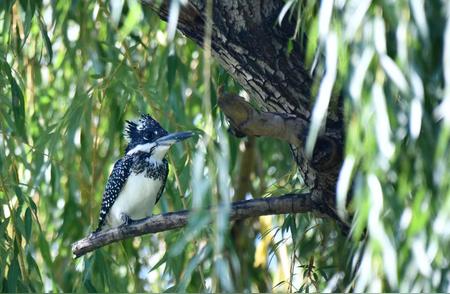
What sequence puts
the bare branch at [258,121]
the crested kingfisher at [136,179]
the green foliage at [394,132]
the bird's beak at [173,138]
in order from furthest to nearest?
the crested kingfisher at [136,179]
the bird's beak at [173,138]
the bare branch at [258,121]
the green foliage at [394,132]

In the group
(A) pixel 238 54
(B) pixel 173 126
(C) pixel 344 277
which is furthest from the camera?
(B) pixel 173 126

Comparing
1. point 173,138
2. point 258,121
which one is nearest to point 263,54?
point 258,121

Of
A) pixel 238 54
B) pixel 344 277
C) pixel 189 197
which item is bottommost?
pixel 344 277

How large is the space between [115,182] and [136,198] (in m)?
0.09

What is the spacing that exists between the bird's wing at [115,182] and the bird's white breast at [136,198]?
16 millimetres

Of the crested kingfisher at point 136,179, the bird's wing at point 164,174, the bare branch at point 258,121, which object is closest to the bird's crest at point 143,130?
the crested kingfisher at point 136,179

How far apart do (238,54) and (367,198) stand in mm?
852

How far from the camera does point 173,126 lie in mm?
3396

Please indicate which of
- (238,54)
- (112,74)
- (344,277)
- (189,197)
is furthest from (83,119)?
(344,277)

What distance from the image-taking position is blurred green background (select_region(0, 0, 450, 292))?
1.79 m

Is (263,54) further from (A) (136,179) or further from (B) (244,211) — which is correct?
(A) (136,179)

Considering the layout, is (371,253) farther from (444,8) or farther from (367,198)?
(444,8)

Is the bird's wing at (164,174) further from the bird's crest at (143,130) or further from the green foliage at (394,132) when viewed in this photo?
the green foliage at (394,132)

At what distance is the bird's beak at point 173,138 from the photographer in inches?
119
